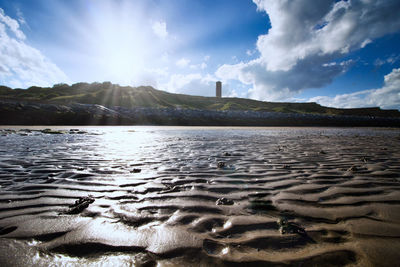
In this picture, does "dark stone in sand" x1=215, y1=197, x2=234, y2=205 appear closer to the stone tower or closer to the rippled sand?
the rippled sand

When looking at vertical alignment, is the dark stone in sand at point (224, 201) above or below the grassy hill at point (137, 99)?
below

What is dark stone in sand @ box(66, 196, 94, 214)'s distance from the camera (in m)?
2.36

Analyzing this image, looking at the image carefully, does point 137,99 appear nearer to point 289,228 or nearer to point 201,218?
point 201,218

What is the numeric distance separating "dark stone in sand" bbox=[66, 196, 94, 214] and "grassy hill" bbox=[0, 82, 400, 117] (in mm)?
67655

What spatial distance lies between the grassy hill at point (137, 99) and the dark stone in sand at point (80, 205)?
67655 millimetres

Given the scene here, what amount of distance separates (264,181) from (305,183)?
724mm

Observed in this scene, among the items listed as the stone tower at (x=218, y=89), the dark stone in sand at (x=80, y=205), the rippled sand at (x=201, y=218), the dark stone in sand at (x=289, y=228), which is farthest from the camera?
the stone tower at (x=218, y=89)

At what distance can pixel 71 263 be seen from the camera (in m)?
1.53

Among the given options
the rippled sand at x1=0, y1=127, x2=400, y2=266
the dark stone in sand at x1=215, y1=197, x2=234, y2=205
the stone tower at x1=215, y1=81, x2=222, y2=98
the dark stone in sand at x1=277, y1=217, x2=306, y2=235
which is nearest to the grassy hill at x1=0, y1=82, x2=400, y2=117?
the stone tower at x1=215, y1=81, x2=222, y2=98

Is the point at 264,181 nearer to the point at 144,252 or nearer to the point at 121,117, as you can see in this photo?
the point at 144,252

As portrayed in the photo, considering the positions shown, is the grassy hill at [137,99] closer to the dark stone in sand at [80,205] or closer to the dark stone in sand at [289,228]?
the dark stone in sand at [80,205]

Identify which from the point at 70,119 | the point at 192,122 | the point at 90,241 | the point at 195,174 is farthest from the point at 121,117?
the point at 90,241

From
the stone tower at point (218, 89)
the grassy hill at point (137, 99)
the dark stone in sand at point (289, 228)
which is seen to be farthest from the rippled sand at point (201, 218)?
the stone tower at point (218, 89)

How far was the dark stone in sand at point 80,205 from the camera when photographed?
236 cm
